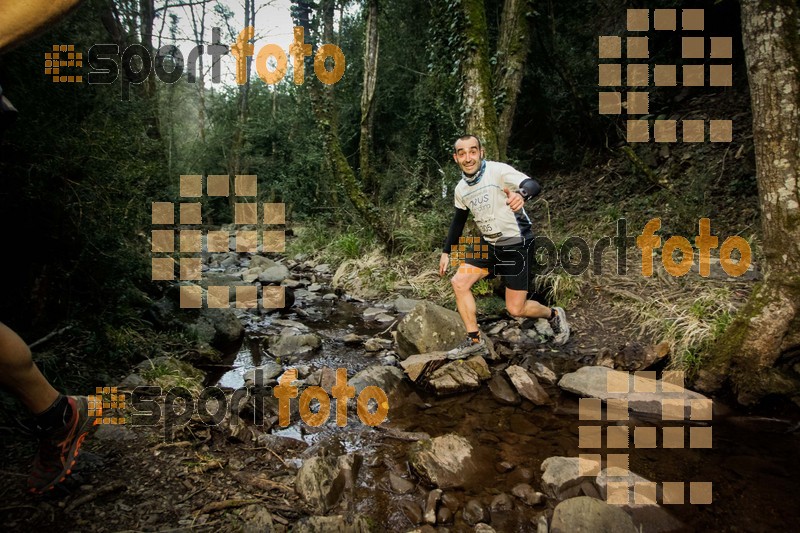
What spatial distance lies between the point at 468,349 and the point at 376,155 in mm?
10152

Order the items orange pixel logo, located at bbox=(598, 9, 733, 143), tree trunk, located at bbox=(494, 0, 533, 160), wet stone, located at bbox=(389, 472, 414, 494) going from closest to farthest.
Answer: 1. wet stone, located at bbox=(389, 472, 414, 494)
2. tree trunk, located at bbox=(494, 0, 533, 160)
3. orange pixel logo, located at bbox=(598, 9, 733, 143)

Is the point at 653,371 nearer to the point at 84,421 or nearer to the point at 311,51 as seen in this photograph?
the point at 84,421

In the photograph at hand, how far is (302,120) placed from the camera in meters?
13.7

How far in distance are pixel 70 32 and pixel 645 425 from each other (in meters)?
5.76

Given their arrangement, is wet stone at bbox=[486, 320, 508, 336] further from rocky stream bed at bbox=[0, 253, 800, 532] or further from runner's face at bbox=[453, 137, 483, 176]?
runner's face at bbox=[453, 137, 483, 176]

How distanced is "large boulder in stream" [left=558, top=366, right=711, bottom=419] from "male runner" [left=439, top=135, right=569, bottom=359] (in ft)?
3.02

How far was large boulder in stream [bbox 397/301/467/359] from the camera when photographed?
175 inches

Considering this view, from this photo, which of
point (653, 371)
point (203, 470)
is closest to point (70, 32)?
point (203, 470)

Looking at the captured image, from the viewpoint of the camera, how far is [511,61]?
21.0ft

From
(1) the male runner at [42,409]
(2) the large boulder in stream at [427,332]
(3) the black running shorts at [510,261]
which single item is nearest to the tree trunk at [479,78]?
(3) the black running shorts at [510,261]

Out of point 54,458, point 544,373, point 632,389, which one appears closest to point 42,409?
point 54,458

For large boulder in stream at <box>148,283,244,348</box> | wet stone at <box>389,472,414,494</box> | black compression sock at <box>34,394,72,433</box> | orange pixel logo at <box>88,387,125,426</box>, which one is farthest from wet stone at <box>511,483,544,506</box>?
large boulder in stream at <box>148,283,244,348</box>

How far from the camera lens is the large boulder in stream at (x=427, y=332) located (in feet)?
14.6

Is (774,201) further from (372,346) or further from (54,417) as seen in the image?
(54,417)
